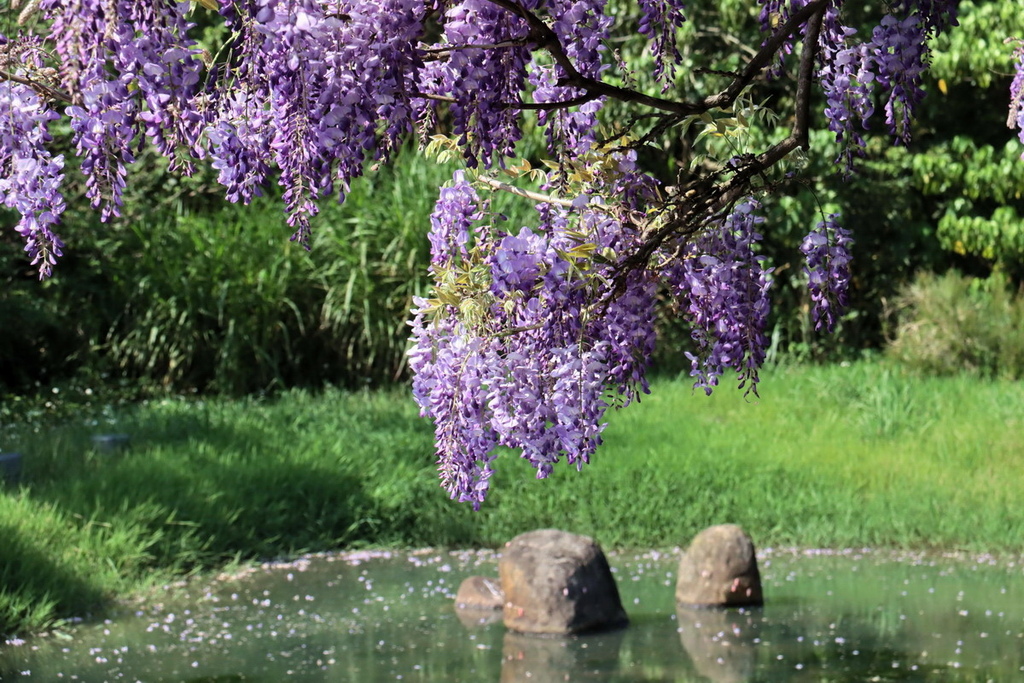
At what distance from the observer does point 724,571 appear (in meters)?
5.54

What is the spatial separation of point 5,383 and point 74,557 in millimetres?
4945

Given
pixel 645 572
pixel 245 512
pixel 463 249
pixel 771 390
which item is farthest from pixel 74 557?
pixel 771 390

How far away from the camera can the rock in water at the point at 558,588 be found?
521 cm

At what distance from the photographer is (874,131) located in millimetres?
11070

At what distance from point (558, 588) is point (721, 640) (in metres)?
0.66

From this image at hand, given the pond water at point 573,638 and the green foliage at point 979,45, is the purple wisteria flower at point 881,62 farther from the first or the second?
the green foliage at point 979,45

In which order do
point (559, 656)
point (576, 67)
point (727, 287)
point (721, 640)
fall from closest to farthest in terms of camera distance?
point (576, 67) → point (727, 287) → point (559, 656) → point (721, 640)

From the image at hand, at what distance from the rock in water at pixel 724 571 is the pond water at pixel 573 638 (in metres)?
0.07

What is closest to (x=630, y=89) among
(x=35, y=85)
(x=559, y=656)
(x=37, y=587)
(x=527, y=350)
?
(x=527, y=350)

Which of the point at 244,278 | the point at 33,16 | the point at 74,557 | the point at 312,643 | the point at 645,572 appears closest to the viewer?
the point at 33,16

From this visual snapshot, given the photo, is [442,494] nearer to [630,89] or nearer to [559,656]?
[559,656]

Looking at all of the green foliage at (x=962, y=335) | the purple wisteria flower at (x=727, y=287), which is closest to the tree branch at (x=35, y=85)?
the purple wisteria flower at (x=727, y=287)

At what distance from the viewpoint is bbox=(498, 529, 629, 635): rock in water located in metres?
5.21

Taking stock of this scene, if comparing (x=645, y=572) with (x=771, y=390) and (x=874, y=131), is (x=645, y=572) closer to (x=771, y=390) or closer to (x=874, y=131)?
(x=771, y=390)
